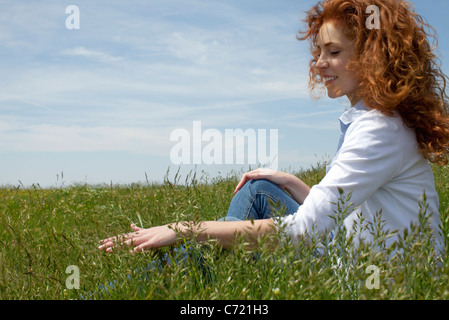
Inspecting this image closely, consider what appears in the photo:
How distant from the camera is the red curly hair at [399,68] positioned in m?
2.50

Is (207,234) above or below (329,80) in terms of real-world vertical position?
below

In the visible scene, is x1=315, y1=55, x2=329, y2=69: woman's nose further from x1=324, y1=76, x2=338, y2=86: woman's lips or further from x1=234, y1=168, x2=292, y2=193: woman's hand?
x1=234, y1=168, x2=292, y2=193: woman's hand

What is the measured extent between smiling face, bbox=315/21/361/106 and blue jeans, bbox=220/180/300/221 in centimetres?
74

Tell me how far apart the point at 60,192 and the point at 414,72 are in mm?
7717

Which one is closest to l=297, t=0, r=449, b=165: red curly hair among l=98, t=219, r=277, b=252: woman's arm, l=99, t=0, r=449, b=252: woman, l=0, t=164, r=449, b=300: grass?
l=99, t=0, r=449, b=252: woman

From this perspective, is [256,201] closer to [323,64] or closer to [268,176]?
[268,176]

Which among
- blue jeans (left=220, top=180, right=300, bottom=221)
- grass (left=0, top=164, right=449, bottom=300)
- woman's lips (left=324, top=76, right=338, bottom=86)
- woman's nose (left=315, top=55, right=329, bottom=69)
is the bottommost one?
grass (left=0, top=164, right=449, bottom=300)

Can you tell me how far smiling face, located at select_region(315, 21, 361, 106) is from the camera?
278 centimetres

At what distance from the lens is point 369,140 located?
2.28 meters

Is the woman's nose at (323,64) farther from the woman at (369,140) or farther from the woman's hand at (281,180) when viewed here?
the woman's hand at (281,180)

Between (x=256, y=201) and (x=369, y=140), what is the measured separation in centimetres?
90

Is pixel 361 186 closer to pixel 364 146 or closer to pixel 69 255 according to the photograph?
pixel 364 146

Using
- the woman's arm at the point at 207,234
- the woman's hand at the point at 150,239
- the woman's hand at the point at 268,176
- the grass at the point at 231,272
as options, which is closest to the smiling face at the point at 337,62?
the woman's hand at the point at 268,176

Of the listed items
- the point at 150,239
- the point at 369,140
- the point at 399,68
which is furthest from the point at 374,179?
the point at 150,239
